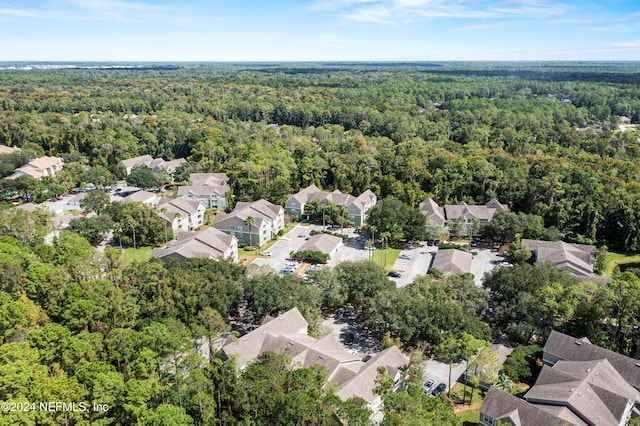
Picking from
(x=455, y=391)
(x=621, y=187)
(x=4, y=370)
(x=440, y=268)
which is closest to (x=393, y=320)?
(x=455, y=391)

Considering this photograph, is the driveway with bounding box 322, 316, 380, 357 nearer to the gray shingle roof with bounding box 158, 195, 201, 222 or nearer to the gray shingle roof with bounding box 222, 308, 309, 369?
the gray shingle roof with bounding box 222, 308, 309, 369

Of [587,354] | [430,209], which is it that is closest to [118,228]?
[430,209]

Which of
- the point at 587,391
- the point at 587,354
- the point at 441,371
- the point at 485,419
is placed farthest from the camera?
the point at 441,371

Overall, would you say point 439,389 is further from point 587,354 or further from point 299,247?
point 299,247

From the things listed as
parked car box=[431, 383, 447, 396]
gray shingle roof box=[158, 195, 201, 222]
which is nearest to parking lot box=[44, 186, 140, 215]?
gray shingle roof box=[158, 195, 201, 222]

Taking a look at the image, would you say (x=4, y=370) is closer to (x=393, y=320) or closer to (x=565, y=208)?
(x=393, y=320)

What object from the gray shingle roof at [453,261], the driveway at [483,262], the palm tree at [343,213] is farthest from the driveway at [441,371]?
the palm tree at [343,213]
